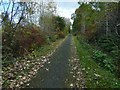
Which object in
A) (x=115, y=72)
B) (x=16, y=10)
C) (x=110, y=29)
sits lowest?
(x=115, y=72)

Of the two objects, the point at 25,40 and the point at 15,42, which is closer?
the point at 15,42

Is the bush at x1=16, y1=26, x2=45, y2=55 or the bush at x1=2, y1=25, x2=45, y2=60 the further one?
the bush at x1=16, y1=26, x2=45, y2=55

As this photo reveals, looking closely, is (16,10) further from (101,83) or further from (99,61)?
(101,83)

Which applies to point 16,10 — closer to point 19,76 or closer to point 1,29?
point 1,29

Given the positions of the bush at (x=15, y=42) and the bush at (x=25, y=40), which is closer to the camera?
the bush at (x=15, y=42)

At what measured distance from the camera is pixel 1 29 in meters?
14.2

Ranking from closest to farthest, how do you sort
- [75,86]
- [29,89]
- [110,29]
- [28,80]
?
1. [29,89]
2. [75,86]
3. [28,80]
4. [110,29]

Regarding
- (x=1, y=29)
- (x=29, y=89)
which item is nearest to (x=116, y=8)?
(x=1, y=29)

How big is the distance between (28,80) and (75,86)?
186 centimetres

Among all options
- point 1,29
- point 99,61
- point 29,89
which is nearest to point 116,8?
point 99,61

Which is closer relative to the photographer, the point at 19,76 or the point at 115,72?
the point at 19,76

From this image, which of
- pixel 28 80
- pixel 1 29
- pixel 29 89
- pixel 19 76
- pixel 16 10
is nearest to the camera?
pixel 29 89

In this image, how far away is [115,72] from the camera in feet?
40.9

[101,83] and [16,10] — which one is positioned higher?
[16,10]
